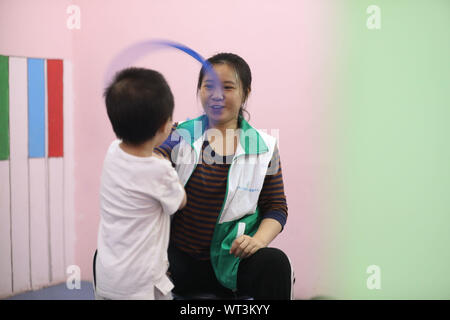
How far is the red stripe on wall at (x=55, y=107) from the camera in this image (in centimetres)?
185

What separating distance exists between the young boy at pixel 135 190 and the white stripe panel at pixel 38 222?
3.57 ft

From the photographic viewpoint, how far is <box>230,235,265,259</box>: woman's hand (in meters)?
1.02

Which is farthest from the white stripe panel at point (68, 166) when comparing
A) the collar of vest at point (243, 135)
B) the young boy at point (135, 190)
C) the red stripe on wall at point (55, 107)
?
the young boy at point (135, 190)

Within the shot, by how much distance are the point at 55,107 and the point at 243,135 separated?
3.77ft

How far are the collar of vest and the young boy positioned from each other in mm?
261

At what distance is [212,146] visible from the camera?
117 cm

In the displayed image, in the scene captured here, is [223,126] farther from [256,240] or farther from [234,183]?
[256,240]

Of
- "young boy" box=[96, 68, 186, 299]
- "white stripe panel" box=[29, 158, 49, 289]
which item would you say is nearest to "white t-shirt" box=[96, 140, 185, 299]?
"young boy" box=[96, 68, 186, 299]

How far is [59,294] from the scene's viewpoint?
1.82 meters

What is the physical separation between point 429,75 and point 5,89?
6.43 ft

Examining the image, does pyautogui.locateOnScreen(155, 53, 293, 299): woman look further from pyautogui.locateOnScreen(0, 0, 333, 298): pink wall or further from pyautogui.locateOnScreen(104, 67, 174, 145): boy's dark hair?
pyautogui.locateOnScreen(0, 0, 333, 298): pink wall

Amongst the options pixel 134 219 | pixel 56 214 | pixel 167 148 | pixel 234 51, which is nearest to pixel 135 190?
pixel 134 219

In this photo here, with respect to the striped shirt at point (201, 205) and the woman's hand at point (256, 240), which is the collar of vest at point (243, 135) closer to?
the striped shirt at point (201, 205)

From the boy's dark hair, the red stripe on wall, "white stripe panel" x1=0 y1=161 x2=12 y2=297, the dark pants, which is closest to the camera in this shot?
the boy's dark hair
